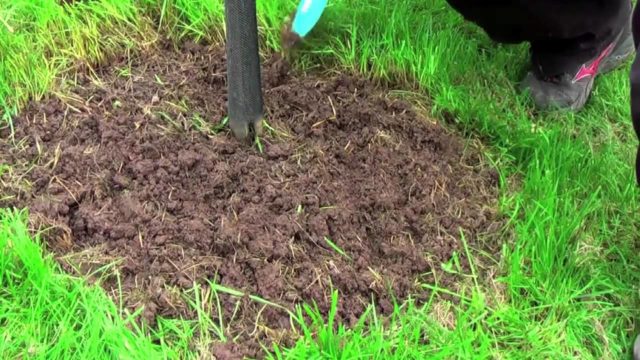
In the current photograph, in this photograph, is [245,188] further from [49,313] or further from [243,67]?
[49,313]

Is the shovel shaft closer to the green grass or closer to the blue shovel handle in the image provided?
the blue shovel handle

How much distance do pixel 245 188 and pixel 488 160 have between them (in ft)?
2.20

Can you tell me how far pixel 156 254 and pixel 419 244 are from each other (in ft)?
1.98

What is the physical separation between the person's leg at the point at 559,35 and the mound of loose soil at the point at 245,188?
382mm

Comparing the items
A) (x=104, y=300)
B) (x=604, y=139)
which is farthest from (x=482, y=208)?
(x=104, y=300)

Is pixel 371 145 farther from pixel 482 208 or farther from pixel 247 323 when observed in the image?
pixel 247 323

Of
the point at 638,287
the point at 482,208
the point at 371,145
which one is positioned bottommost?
the point at 638,287

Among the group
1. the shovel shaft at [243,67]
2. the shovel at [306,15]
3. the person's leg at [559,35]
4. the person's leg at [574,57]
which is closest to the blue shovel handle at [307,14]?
the shovel at [306,15]

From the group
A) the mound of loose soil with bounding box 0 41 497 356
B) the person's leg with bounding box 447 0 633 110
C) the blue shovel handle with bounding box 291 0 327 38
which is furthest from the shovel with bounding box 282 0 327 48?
the person's leg with bounding box 447 0 633 110

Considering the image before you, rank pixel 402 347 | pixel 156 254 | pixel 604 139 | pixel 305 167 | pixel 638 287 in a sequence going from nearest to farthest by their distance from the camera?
pixel 402 347 → pixel 156 254 → pixel 638 287 → pixel 305 167 → pixel 604 139

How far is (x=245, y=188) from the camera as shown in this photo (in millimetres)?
1667

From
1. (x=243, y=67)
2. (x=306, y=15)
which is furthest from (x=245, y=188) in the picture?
(x=306, y=15)

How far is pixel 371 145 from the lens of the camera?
1.82m

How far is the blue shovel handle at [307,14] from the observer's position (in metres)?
1.71
